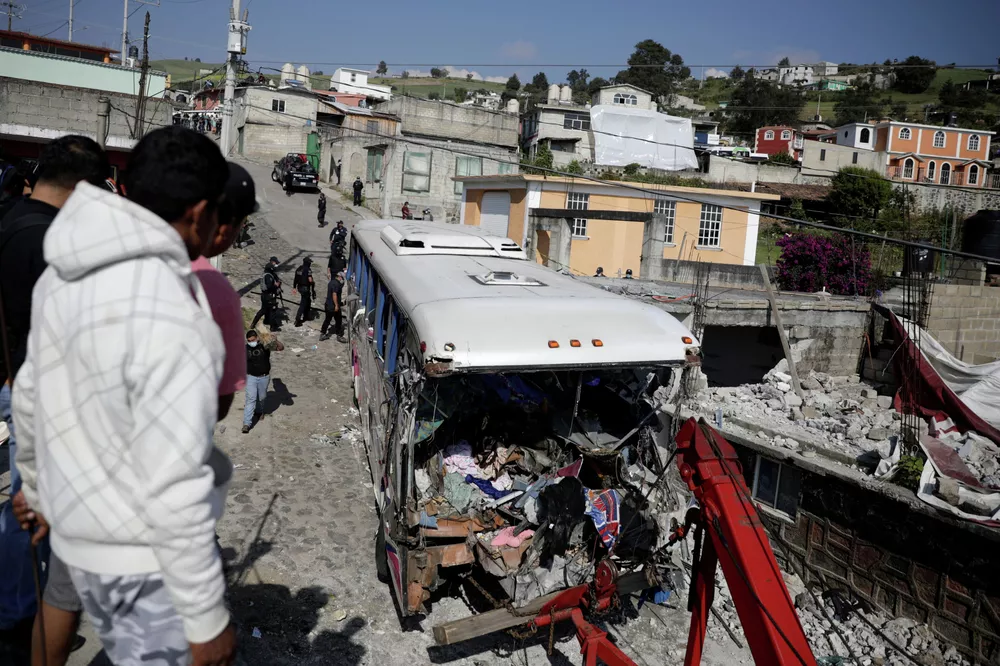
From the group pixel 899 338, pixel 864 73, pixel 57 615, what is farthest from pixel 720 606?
pixel 864 73

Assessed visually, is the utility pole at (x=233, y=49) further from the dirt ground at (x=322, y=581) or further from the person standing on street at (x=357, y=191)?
the dirt ground at (x=322, y=581)

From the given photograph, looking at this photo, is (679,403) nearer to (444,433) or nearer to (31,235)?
(444,433)

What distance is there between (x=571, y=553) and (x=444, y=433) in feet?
5.31

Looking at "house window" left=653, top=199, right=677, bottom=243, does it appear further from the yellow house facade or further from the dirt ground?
the dirt ground

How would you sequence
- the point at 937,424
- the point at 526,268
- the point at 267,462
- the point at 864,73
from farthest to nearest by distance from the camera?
the point at 864,73
the point at 937,424
the point at 267,462
the point at 526,268

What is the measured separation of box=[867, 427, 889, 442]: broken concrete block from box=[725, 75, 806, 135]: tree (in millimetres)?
62423

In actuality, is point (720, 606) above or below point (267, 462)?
below

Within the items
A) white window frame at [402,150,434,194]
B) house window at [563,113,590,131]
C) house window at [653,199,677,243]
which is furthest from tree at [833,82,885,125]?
white window frame at [402,150,434,194]

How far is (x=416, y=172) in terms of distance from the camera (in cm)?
3469

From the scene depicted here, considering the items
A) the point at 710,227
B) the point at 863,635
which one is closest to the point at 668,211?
the point at 710,227

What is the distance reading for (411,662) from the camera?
578 cm

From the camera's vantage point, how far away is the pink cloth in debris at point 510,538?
5.82m

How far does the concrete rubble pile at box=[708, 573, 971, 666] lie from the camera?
8.62m

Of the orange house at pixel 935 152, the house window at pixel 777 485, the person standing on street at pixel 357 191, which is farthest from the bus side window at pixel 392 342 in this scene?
the orange house at pixel 935 152
